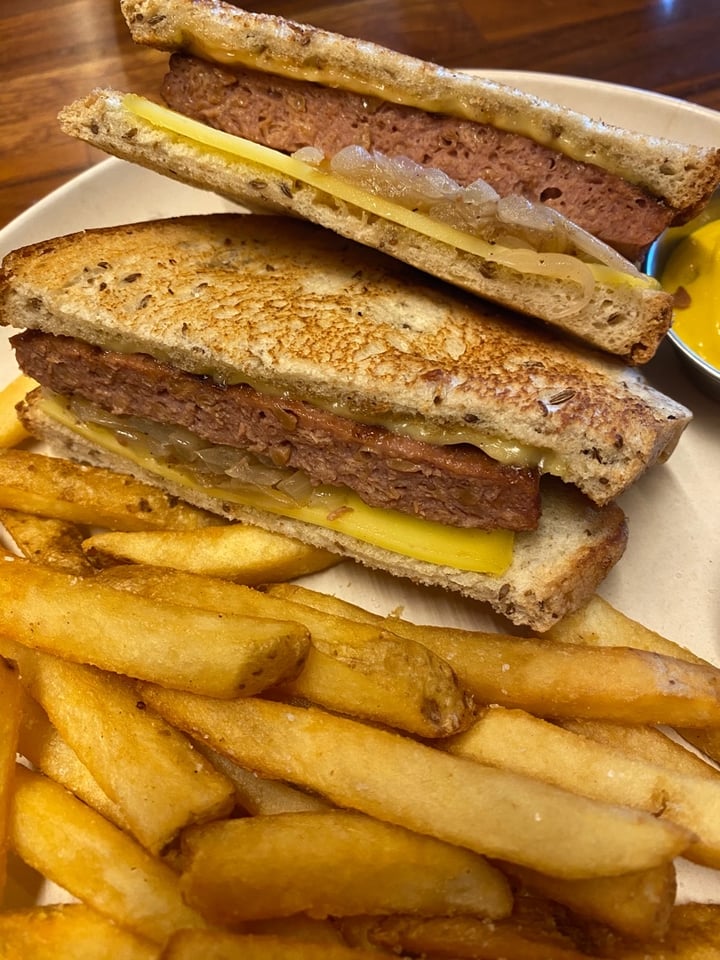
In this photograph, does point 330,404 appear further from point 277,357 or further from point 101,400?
point 101,400

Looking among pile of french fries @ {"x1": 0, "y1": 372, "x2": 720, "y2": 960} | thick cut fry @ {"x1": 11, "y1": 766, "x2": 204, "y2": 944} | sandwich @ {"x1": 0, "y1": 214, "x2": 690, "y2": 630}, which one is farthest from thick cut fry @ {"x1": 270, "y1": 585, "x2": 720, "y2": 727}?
thick cut fry @ {"x1": 11, "y1": 766, "x2": 204, "y2": 944}

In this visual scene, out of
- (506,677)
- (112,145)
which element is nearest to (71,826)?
(506,677)

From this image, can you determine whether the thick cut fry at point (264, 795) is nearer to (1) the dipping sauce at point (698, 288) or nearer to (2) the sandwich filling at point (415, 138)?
(2) the sandwich filling at point (415, 138)

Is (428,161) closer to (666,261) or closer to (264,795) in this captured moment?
(666,261)

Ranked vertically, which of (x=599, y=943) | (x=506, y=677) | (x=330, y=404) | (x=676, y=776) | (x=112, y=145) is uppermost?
(x=112, y=145)

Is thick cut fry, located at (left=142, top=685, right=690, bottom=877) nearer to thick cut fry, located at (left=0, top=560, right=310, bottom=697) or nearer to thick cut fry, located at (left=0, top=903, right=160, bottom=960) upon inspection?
thick cut fry, located at (left=0, top=560, right=310, bottom=697)

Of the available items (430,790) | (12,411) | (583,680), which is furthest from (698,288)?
(12,411)
